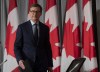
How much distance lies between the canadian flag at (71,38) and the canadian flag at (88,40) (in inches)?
3.4

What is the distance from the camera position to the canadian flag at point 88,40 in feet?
9.03

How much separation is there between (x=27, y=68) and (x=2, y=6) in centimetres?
149

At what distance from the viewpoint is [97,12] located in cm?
292

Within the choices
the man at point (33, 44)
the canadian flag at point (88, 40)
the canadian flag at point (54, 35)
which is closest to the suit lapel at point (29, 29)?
the man at point (33, 44)

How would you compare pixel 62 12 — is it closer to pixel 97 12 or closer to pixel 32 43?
pixel 97 12

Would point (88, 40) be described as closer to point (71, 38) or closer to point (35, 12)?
point (71, 38)

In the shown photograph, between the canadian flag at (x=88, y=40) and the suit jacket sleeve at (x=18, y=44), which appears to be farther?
the canadian flag at (x=88, y=40)

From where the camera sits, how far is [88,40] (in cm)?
279


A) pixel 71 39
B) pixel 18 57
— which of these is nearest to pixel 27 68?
pixel 18 57

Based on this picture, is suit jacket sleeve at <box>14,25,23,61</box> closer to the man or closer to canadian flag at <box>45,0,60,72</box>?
the man

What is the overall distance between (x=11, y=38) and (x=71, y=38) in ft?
2.49

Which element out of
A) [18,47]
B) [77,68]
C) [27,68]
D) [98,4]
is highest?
[98,4]

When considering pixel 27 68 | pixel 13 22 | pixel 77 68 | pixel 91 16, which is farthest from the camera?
pixel 13 22

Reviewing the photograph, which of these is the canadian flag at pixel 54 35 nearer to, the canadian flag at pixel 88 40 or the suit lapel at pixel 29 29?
the canadian flag at pixel 88 40
